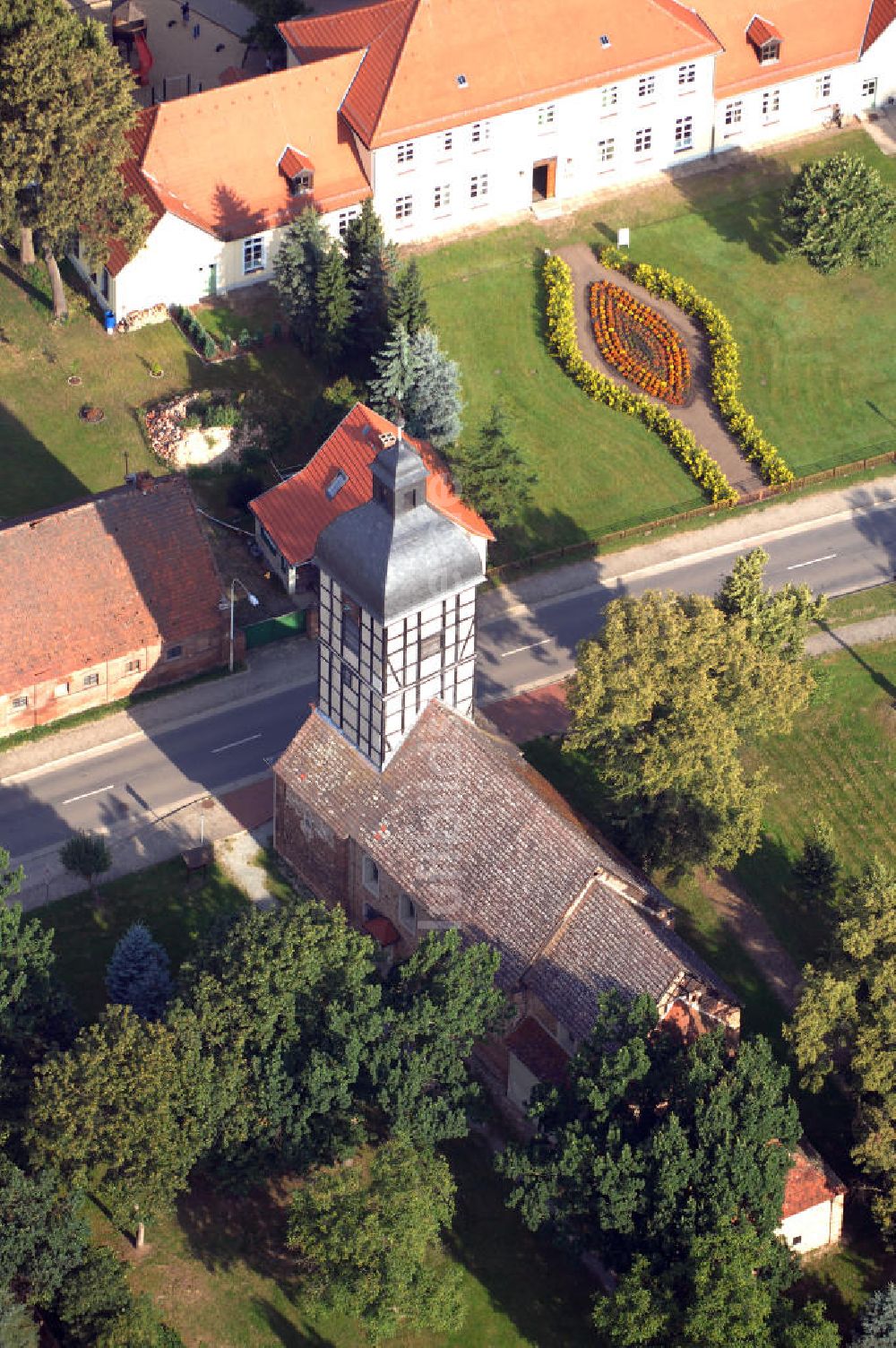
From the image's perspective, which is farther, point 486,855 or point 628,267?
point 628,267

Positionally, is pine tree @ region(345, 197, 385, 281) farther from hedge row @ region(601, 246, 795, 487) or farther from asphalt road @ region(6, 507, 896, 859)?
asphalt road @ region(6, 507, 896, 859)

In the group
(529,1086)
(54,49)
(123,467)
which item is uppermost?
(54,49)

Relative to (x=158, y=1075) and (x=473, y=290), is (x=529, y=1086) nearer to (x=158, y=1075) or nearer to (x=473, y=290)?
(x=158, y=1075)

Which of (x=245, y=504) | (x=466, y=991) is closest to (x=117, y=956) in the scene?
(x=466, y=991)

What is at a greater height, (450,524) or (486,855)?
(450,524)

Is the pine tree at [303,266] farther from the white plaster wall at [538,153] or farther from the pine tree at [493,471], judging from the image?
the pine tree at [493,471]

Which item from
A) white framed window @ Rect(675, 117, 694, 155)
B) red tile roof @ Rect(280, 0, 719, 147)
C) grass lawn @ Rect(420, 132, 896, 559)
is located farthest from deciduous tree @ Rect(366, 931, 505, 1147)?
white framed window @ Rect(675, 117, 694, 155)

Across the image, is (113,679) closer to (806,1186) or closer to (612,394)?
(612,394)
